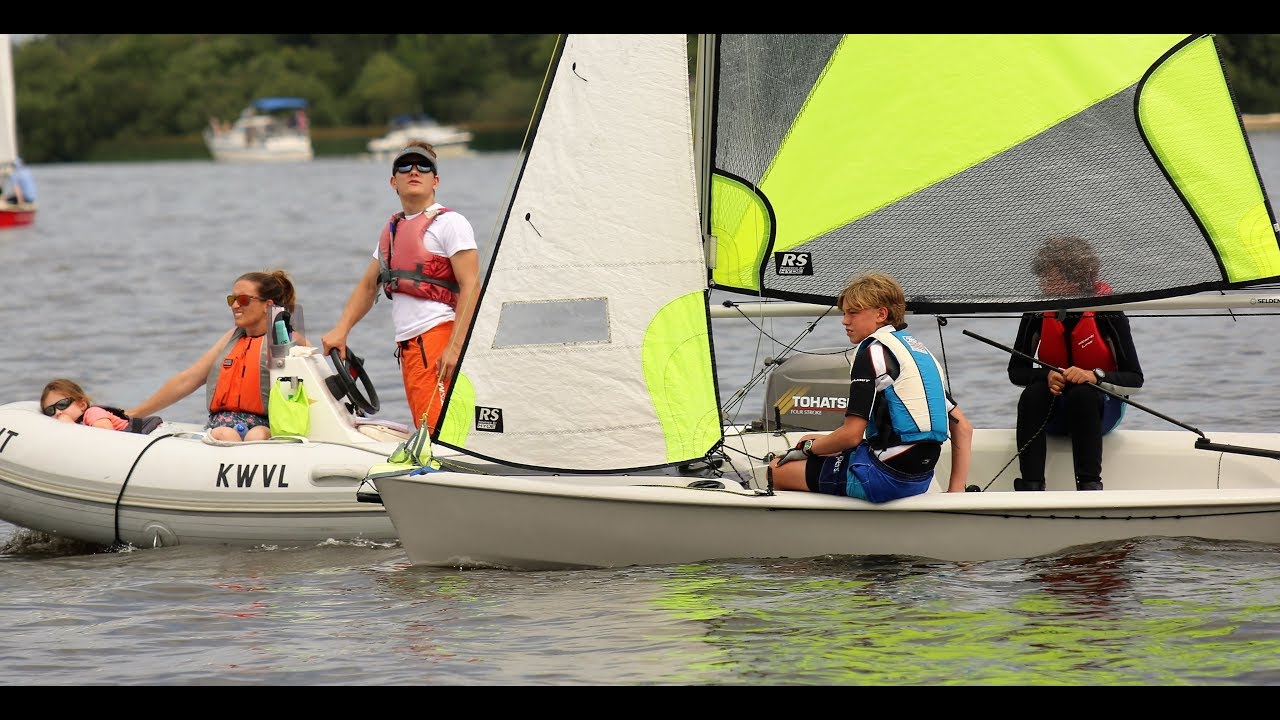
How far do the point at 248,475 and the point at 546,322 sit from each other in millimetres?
1574

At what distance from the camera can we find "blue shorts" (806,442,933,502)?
5543 millimetres

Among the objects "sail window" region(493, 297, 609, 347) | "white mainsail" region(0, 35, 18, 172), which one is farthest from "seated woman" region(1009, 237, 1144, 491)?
"white mainsail" region(0, 35, 18, 172)

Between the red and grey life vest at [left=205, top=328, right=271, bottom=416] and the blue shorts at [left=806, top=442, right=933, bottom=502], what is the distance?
248 centimetres

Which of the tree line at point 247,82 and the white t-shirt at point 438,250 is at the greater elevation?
the tree line at point 247,82

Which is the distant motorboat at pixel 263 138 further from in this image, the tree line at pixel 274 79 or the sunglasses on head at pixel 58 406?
the sunglasses on head at pixel 58 406

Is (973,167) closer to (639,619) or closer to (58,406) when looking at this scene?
(639,619)

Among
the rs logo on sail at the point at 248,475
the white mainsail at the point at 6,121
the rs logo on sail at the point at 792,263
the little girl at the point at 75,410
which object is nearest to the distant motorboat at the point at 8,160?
the white mainsail at the point at 6,121

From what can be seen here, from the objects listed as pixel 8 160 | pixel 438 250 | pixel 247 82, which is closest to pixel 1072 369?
pixel 438 250

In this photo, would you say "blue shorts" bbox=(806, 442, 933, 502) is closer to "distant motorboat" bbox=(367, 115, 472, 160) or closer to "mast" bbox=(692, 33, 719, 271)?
"mast" bbox=(692, 33, 719, 271)

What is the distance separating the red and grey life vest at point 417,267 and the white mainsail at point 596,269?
0.94m

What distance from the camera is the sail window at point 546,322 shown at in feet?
19.0

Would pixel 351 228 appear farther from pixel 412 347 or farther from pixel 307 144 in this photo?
pixel 307 144
